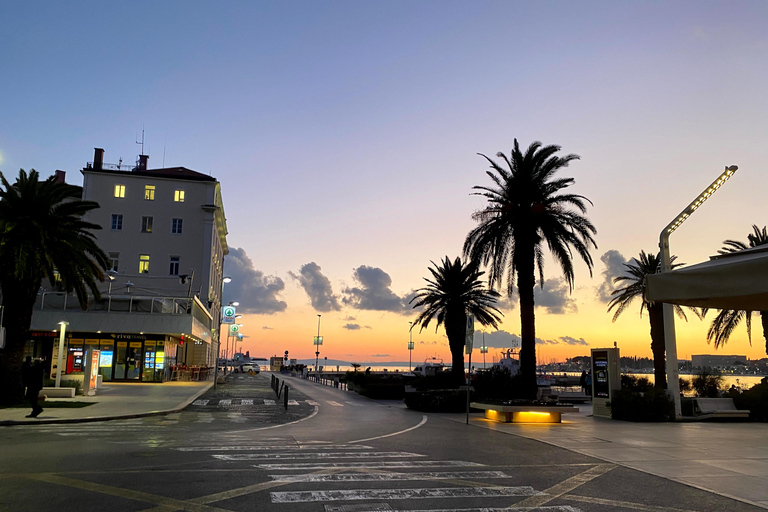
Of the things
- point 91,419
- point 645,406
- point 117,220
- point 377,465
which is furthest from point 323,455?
point 117,220

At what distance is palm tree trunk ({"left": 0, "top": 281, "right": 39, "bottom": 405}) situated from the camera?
21.7m

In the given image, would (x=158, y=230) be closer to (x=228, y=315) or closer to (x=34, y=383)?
(x=228, y=315)

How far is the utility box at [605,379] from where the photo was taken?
19.6m

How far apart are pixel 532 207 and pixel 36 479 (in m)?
22.6

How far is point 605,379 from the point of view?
19.9m

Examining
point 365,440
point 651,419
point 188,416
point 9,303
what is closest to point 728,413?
point 651,419

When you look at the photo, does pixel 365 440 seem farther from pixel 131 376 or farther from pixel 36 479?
pixel 131 376

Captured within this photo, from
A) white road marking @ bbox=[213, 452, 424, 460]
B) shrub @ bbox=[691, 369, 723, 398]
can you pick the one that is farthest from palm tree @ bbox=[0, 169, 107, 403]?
shrub @ bbox=[691, 369, 723, 398]

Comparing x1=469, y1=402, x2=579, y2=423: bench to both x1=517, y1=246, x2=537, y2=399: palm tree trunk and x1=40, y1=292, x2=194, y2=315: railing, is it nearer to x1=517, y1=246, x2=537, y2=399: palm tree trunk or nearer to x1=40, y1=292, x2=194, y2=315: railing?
x1=517, y1=246, x2=537, y2=399: palm tree trunk

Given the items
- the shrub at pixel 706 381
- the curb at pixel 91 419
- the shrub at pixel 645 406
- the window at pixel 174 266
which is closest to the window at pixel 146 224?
the window at pixel 174 266

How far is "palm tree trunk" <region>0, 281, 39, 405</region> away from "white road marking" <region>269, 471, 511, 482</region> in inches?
695

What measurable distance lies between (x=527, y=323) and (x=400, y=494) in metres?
19.3

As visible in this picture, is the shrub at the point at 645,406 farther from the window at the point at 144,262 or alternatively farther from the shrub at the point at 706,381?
the window at the point at 144,262

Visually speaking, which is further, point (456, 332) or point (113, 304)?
point (456, 332)
